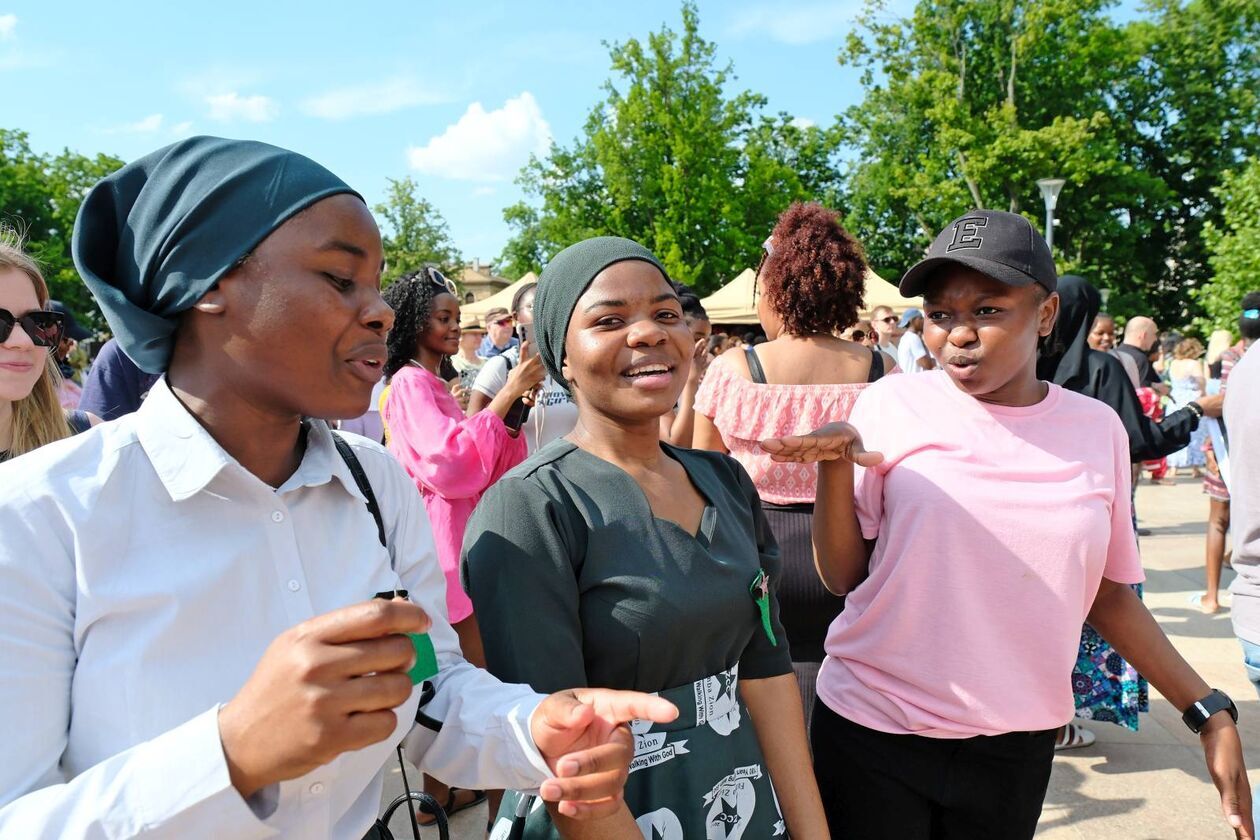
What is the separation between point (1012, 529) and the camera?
2080 mm

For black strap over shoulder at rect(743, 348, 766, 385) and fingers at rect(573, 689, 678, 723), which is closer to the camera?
fingers at rect(573, 689, 678, 723)

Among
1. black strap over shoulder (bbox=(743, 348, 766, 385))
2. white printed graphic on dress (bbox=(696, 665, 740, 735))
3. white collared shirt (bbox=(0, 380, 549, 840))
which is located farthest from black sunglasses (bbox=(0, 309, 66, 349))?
black strap over shoulder (bbox=(743, 348, 766, 385))

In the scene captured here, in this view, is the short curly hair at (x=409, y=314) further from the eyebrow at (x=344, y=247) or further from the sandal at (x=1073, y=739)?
the sandal at (x=1073, y=739)

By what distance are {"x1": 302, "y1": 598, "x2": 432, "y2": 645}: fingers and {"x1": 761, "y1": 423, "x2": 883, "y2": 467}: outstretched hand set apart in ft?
3.71

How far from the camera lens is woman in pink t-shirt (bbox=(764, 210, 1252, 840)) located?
6.82ft

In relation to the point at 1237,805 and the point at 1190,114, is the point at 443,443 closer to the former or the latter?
the point at 1237,805

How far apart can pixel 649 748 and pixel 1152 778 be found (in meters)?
3.76

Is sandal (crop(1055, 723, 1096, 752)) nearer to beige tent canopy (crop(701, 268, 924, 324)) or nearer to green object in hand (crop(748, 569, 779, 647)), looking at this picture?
green object in hand (crop(748, 569, 779, 647))

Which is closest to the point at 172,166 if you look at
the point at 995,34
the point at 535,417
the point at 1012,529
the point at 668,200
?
the point at 1012,529

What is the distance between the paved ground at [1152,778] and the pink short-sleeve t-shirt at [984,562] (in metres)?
2.15

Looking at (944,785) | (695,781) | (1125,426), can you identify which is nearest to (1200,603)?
(1125,426)

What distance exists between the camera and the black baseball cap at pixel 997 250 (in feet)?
6.90

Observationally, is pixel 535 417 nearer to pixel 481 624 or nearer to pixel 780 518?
pixel 780 518

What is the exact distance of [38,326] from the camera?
→ 8.15 ft
